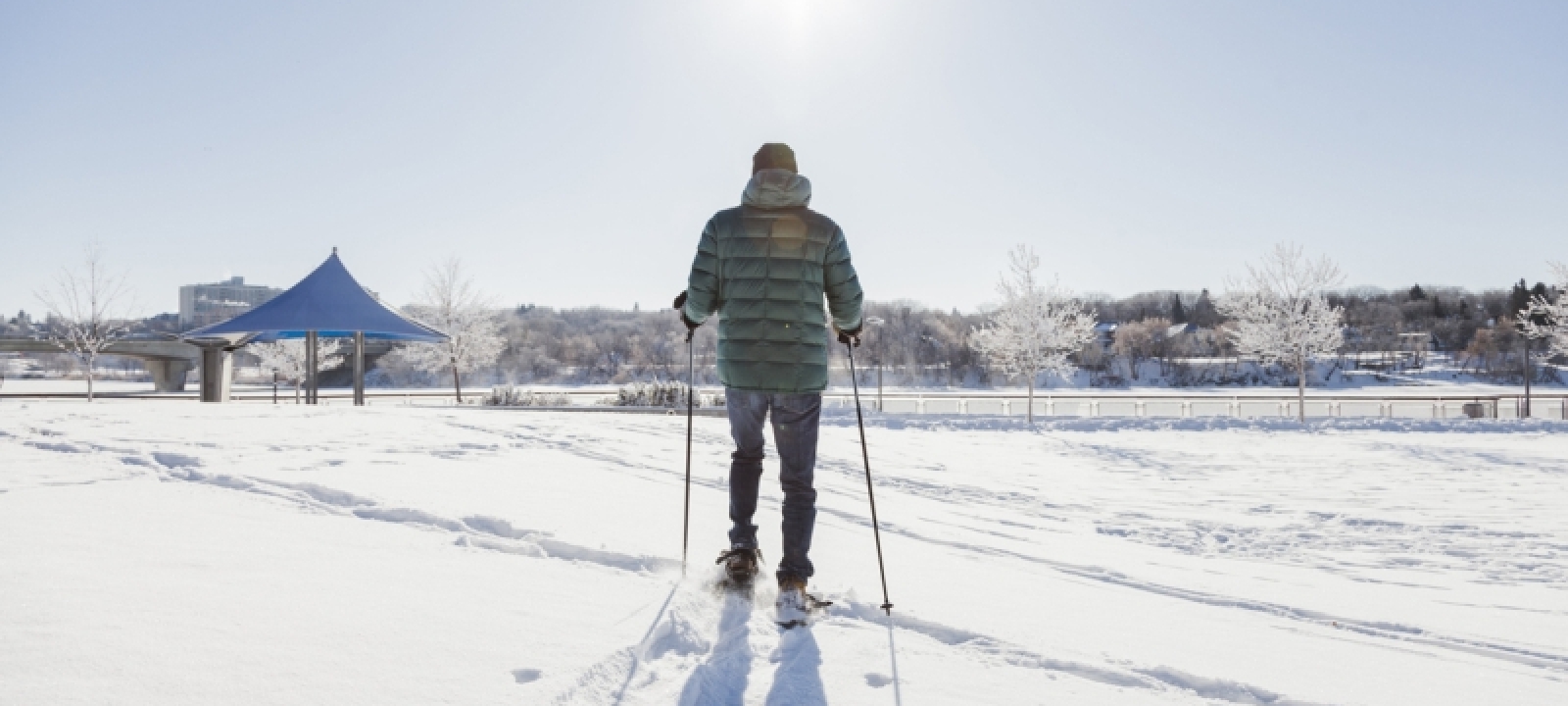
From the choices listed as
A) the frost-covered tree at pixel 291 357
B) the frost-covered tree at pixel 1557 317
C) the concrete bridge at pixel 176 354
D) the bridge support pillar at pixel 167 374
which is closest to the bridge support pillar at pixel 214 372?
the concrete bridge at pixel 176 354

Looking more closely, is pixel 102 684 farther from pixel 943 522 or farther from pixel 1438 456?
pixel 1438 456

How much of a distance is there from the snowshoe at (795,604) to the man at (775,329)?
9 centimetres

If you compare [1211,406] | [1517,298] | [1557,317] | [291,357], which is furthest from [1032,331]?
[1517,298]

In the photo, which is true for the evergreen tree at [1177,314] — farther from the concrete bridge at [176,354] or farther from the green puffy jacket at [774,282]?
the green puffy jacket at [774,282]

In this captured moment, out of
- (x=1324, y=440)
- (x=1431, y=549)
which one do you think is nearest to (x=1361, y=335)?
(x=1324, y=440)

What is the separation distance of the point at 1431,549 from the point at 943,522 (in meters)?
3.74

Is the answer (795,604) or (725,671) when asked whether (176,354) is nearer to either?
(795,604)

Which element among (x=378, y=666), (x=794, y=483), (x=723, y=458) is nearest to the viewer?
(x=378, y=666)

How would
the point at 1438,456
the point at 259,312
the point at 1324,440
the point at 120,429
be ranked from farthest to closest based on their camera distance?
the point at 1324,440 < the point at 259,312 < the point at 1438,456 < the point at 120,429

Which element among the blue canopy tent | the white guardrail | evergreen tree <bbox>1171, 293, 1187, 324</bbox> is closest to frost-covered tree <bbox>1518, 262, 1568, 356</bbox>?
the white guardrail

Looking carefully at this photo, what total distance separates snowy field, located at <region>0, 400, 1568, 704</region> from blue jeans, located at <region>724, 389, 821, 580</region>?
0.28m

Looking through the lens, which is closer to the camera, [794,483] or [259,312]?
[794,483]

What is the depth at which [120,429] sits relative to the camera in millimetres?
6918

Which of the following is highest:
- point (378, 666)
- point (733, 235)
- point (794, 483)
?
point (733, 235)
